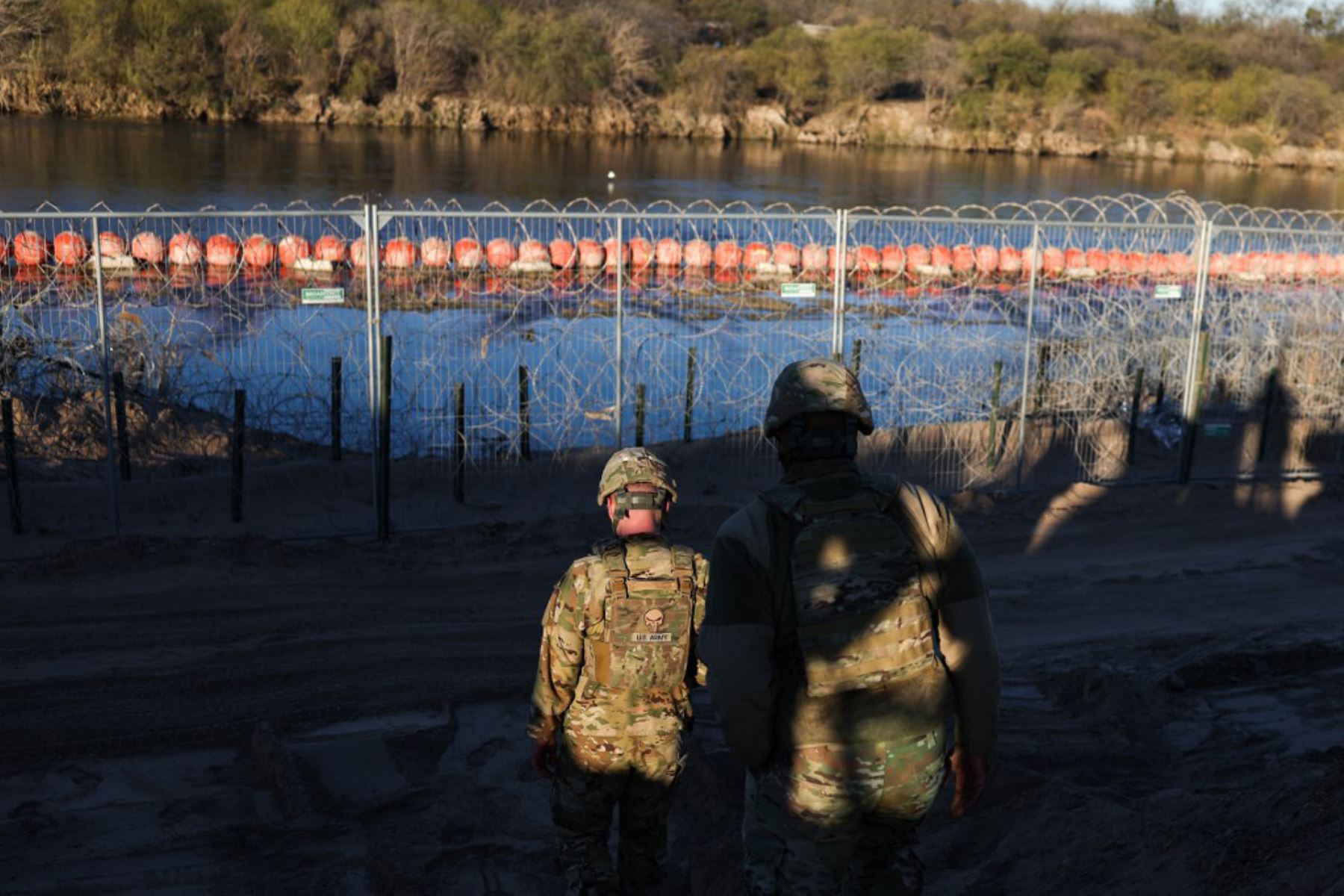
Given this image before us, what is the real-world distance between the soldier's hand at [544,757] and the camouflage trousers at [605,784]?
5 cm

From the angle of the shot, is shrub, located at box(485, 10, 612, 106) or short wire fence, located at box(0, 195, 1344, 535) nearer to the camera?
short wire fence, located at box(0, 195, 1344, 535)

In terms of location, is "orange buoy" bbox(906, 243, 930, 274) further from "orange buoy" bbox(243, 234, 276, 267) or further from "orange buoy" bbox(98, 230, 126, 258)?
"orange buoy" bbox(98, 230, 126, 258)

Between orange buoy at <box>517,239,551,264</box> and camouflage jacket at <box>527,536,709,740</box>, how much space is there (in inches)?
670

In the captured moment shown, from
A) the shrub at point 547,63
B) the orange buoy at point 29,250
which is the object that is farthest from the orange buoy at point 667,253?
the shrub at point 547,63

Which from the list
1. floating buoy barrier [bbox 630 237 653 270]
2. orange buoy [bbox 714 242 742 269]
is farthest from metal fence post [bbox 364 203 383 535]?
floating buoy barrier [bbox 630 237 653 270]

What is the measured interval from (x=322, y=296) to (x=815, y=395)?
266 inches

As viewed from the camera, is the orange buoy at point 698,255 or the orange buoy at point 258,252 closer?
the orange buoy at point 258,252

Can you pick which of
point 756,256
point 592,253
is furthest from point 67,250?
point 756,256

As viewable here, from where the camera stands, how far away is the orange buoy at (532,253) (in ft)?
69.5

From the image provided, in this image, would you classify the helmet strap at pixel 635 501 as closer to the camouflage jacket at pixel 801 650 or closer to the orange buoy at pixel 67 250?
the camouflage jacket at pixel 801 650

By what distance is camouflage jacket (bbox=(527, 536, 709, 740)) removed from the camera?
4242 millimetres

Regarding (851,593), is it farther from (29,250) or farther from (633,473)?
(29,250)

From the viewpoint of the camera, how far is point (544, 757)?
4.44m

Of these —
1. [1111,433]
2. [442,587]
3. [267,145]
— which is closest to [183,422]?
[442,587]
